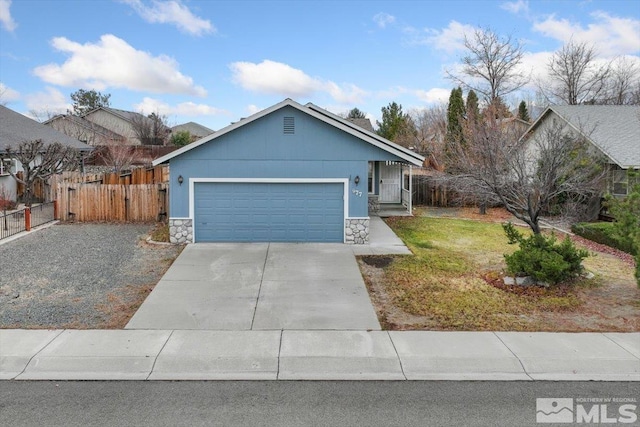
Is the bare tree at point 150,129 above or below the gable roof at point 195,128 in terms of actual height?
below

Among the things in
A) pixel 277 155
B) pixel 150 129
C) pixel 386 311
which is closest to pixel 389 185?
pixel 277 155

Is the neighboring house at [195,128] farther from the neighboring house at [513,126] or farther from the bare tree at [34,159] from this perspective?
the neighboring house at [513,126]

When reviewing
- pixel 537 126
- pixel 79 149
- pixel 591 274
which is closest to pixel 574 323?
pixel 591 274

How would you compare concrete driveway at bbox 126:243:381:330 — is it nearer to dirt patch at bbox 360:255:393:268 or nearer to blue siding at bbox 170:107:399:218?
dirt patch at bbox 360:255:393:268

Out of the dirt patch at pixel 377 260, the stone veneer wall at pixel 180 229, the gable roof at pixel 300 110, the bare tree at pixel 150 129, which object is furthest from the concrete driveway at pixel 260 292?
the bare tree at pixel 150 129

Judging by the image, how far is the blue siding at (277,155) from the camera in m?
14.5

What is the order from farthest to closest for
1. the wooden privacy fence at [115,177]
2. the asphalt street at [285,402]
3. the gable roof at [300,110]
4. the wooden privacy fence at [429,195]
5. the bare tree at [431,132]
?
the bare tree at [431,132]
the wooden privacy fence at [429,195]
the wooden privacy fence at [115,177]
the gable roof at [300,110]
the asphalt street at [285,402]

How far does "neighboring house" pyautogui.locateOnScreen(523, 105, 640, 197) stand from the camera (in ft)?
59.7

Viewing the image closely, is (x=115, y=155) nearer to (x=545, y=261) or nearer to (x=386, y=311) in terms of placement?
(x=386, y=311)

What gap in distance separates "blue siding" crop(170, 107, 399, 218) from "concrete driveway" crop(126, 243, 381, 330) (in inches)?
91.5

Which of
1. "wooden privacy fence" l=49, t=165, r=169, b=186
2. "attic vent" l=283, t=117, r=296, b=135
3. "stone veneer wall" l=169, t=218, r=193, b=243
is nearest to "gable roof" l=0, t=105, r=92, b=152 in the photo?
"wooden privacy fence" l=49, t=165, r=169, b=186

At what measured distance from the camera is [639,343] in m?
7.25

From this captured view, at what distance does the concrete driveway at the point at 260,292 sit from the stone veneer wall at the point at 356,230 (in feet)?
3.08

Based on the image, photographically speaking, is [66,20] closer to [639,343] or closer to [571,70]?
[639,343]
